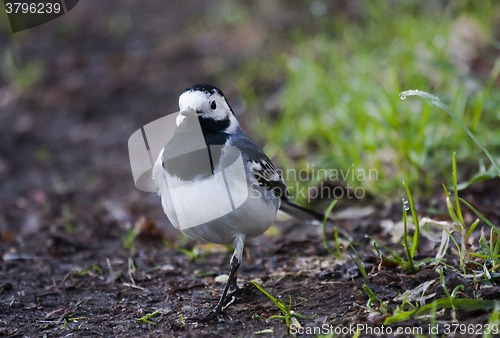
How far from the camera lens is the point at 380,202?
421 cm

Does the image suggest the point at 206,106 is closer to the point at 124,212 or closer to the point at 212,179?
the point at 212,179

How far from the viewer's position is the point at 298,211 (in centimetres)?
372

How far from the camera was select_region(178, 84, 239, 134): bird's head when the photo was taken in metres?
2.88

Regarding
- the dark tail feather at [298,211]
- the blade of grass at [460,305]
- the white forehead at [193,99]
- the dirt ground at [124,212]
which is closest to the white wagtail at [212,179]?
the white forehead at [193,99]

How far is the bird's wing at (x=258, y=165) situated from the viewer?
302 cm

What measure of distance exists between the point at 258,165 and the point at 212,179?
47 cm

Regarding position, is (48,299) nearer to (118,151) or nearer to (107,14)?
(118,151)

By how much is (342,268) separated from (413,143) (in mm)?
1472

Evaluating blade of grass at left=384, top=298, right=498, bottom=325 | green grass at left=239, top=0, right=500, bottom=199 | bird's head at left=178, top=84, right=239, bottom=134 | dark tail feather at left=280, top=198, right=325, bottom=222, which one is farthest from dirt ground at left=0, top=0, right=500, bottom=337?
bird's head at left=178, top=84, right=239, bottom=134

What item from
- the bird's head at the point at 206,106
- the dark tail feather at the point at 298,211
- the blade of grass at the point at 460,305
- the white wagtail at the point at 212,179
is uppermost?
the bird's head at the point at 206,106

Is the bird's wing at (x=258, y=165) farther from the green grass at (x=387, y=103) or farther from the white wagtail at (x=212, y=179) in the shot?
the green grass at (x=387, y=103)

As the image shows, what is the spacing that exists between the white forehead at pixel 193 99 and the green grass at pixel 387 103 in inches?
70.6

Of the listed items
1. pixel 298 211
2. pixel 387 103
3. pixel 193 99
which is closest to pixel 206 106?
pixel 193 99

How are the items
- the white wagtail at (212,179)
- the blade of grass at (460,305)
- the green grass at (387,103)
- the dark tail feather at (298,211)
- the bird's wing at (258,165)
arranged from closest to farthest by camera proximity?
the blade of grass at (460,305)
the white wagtail at (212,179)
the bird's wing at (258,165)
the dark tail feather at (298,211)
the green grass at (387,103)
